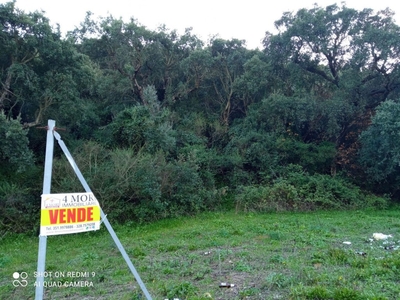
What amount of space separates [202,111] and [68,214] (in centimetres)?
1543

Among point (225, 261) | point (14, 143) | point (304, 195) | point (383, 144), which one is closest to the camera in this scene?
point (225, 261)

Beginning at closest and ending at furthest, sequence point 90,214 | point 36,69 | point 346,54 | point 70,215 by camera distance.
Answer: point 70,215
point 90,214
point 36,69
point 346,54

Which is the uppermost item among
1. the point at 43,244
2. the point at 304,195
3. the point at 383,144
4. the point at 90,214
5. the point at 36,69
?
the point at 36,69

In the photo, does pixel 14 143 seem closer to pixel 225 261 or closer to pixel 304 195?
pixel 225 261

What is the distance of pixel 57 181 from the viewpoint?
409 inches

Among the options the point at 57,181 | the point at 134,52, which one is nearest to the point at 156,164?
the point at 57,181

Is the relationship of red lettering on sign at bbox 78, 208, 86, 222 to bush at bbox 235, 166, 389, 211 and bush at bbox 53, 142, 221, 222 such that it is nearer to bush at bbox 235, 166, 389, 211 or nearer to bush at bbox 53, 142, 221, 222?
bush at bbox 53, 142, 221, 222

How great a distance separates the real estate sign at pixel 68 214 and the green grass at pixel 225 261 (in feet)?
5.60

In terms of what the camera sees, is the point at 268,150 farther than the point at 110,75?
No

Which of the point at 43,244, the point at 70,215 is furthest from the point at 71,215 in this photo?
the point at 43,244

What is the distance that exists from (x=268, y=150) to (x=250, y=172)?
1.37 m

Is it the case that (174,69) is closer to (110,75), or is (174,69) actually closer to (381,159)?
(110,75)

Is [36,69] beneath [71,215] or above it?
above

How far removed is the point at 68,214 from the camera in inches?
115
